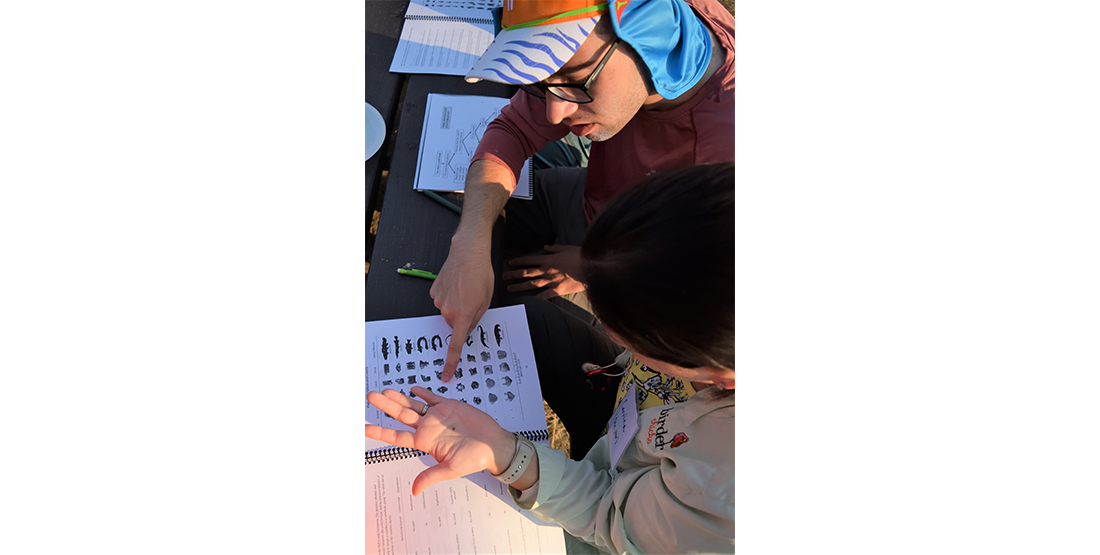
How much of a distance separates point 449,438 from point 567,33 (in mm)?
535

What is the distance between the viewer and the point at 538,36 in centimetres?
65

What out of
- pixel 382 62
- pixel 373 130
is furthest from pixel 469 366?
pixel 382 62

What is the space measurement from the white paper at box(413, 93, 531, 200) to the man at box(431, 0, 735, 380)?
3 centimetres

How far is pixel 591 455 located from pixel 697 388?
178mm

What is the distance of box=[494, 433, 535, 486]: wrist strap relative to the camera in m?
0.67

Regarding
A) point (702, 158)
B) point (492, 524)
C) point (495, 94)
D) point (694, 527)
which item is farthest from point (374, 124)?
point (694, 527)

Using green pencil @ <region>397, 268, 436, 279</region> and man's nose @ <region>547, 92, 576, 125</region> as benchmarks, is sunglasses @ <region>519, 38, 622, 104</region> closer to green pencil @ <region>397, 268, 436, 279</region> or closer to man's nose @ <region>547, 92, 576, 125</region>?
man's nose @ <region>547, 92, 576, 125</region>

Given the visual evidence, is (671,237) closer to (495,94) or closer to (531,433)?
(531,433)

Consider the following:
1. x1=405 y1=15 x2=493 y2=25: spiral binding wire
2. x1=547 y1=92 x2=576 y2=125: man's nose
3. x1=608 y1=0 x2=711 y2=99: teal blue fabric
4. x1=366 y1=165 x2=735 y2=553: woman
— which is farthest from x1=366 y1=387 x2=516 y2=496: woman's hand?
x1=405 y1=15 x2=493 y2=25: spiral binding wire

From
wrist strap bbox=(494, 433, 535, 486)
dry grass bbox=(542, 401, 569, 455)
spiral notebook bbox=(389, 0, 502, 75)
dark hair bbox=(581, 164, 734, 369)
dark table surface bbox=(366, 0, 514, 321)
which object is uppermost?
spiral notebook bbox=(389, 0, 502, 75)

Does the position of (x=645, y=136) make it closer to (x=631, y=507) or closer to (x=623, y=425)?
(x=623, y=425)

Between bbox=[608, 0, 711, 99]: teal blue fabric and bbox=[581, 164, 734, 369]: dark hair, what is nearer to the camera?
bbox=[581, 164, 734, 369]: dark hair

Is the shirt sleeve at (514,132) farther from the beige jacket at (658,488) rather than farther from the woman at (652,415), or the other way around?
the beige jacket at (658,488)

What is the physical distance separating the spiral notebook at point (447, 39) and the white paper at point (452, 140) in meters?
0.07
